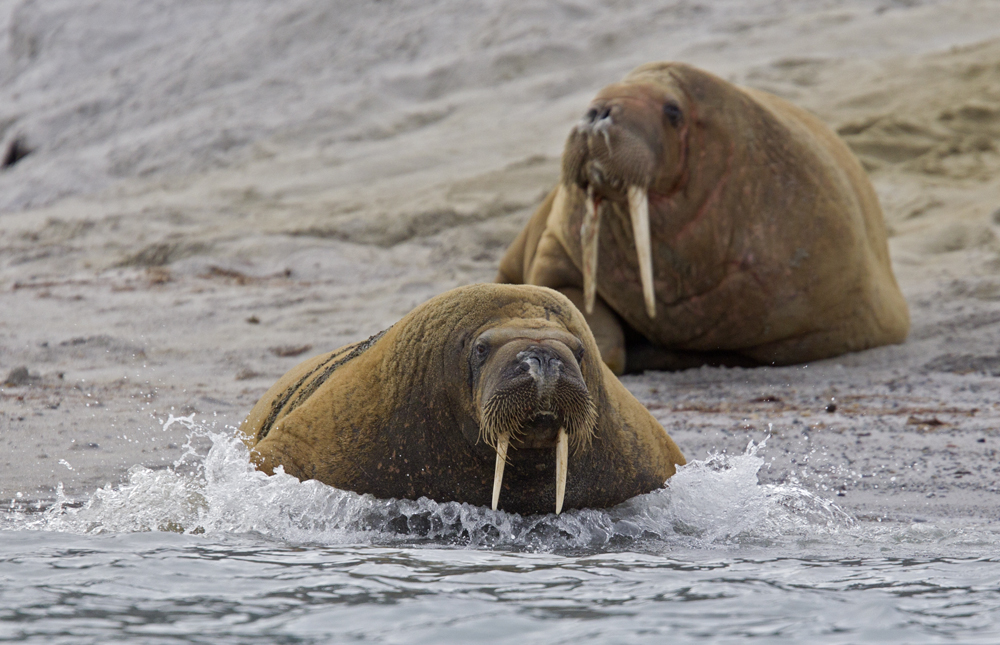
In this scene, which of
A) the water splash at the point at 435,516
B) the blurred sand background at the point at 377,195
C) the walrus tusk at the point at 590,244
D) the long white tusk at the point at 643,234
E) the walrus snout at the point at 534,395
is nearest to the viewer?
the walrus snout at the point at 534,395

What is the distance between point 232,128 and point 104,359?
287 inches

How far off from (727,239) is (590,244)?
756 mm

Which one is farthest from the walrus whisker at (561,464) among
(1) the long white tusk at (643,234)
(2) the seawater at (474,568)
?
(1) the long white tusk at (643,234)

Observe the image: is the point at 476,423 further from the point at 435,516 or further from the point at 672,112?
the point at 672,112

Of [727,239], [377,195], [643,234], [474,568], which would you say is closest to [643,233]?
[643,234]

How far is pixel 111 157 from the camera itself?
14125 millimetres

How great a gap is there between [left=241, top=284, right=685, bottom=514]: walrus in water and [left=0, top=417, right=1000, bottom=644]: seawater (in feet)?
0.23

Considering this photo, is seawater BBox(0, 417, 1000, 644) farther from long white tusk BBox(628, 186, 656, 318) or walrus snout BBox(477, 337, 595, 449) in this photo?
long white tusk BBox(628, 186, 656, 318)

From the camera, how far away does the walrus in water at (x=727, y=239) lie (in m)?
6.86

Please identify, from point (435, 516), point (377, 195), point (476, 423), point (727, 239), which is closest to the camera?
point (476, 423)

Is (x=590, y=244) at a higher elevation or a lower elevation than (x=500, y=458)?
higher

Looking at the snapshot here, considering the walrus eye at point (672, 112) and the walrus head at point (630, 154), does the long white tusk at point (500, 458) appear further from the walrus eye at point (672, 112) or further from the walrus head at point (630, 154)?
the walrus eye at point (672, 112)

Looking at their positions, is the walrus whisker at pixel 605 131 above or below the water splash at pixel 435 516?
above

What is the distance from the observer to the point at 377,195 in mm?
11484
